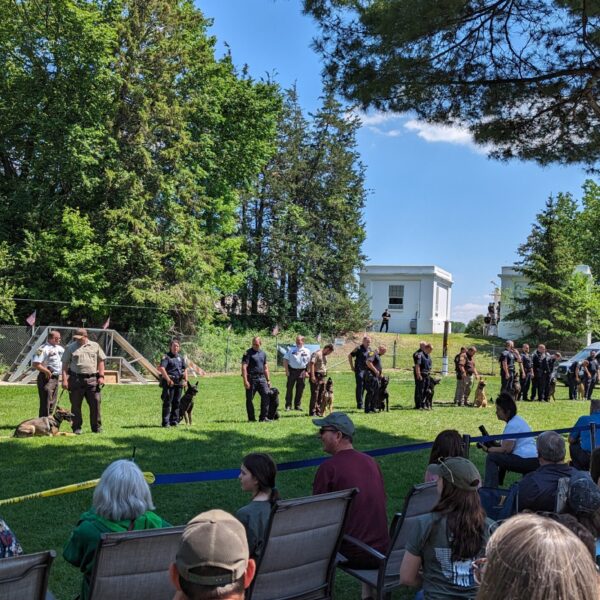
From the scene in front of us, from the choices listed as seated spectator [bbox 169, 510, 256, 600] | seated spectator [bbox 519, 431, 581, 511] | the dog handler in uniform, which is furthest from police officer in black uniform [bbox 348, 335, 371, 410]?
seated spectator [bbox 169, 510, 256, 600]

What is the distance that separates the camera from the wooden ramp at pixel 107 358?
20.9 m

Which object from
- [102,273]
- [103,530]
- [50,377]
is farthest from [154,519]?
[102,273]

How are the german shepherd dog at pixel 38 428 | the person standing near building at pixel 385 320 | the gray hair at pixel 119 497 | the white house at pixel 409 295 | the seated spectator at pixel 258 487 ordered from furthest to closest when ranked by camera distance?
the white house at pixel 409 295 < the person standing near building at pixel 385 320 < the german shepherd dog at pixel 38 428 < the seated spectator at pixel 258 487 < the gray hair at pixel 119 497

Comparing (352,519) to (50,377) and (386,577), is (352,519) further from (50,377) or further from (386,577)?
(50,377)

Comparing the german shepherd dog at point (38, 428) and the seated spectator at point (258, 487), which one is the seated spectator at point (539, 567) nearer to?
the seated spectator at point (258, 487)

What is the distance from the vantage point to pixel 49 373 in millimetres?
11258

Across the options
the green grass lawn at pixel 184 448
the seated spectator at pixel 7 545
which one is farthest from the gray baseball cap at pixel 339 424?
the seated spectator at pixel 7 545

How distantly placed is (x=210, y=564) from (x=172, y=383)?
10502 millimetres

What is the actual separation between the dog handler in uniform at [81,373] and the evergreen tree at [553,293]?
35666 mm

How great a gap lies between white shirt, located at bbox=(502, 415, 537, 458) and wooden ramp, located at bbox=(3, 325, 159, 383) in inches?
656

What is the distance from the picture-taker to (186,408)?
12.4m

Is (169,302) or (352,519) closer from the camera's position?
(352,519)

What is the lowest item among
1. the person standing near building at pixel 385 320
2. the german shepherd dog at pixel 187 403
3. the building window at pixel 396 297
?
the german shepherd dog at pixel 187 403

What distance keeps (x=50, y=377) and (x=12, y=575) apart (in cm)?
963
